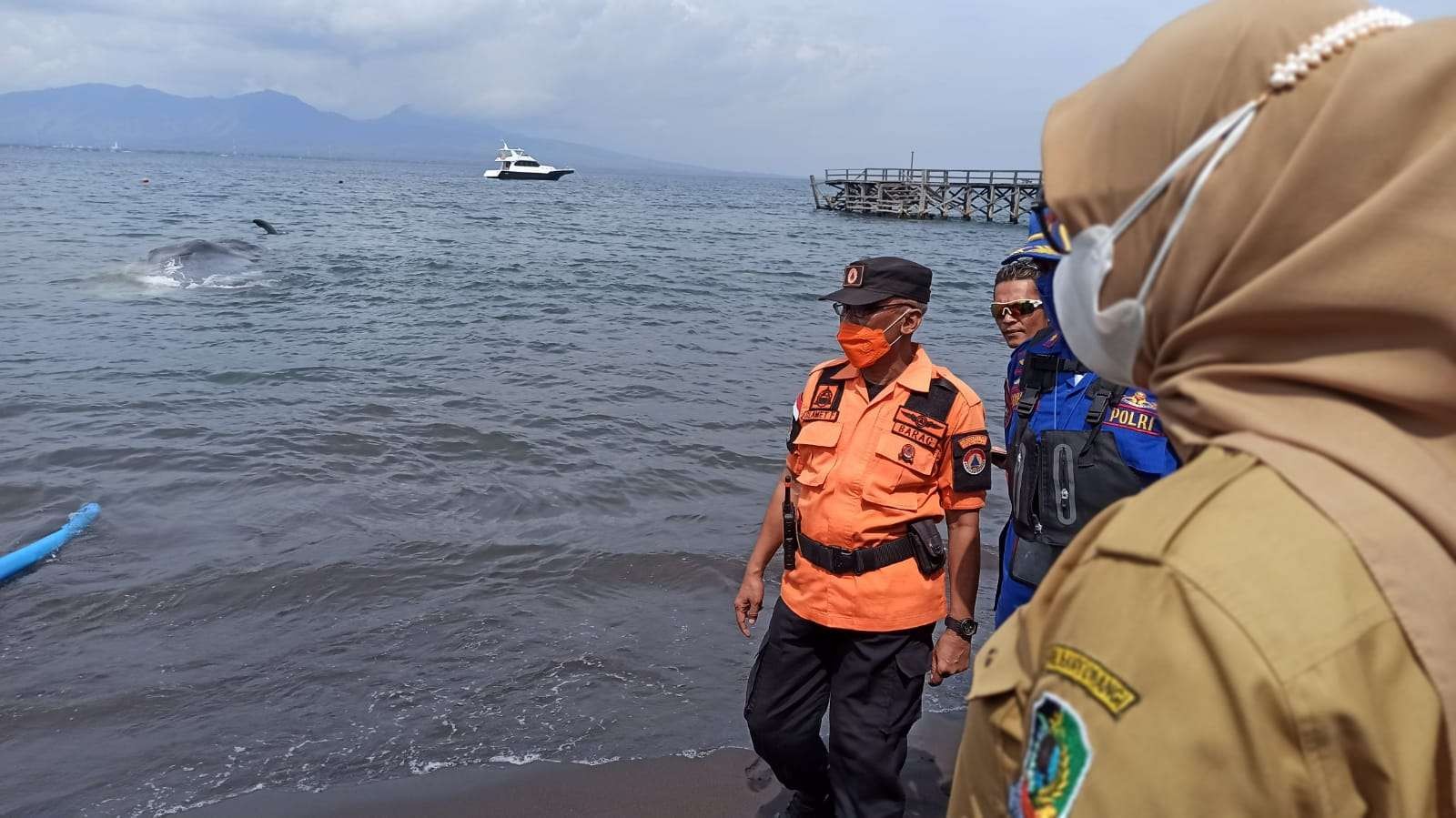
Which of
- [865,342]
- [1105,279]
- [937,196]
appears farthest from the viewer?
[937,196]

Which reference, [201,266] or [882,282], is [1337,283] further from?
[201,266]

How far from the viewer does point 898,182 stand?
52312 mm

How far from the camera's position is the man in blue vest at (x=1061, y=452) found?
113 inches

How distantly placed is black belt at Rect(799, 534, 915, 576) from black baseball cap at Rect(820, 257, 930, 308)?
0.85 m

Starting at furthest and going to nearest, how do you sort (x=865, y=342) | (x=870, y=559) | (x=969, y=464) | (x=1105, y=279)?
(x=865, y=342)
(x=969, y=464)
(x=870, y=559)
(x=1105, y=279)

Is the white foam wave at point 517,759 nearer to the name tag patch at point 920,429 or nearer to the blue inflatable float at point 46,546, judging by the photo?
the name tag patch at point 920,429

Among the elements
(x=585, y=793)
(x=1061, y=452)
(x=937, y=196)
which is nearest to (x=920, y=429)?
(x=1061, y=452)

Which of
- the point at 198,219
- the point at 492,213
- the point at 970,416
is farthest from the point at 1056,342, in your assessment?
the point at 492,213

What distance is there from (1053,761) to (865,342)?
248 centimetres

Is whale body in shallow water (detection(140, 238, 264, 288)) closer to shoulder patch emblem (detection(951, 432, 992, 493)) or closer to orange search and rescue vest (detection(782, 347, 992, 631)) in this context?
orange search and rescue vest (detection(782, 347, 992, 631))

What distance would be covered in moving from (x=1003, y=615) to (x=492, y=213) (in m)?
44.0

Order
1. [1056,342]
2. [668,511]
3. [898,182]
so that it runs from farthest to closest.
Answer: [898,182] → [668,511] → [1056,342]

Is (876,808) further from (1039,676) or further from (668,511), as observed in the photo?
(668,511)

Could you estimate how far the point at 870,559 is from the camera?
3092 mm
